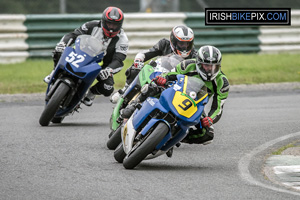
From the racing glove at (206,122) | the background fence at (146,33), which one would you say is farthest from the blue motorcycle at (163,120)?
the background fence at (146,33)

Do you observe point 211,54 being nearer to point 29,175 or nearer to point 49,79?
point 29,175

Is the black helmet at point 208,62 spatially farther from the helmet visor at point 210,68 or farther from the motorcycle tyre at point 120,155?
the motorcycle tyre at point 120,155

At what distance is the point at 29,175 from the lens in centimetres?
714

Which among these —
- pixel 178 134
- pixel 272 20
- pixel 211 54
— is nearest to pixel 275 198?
pixel 178 134

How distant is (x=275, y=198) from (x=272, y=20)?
1359 cm

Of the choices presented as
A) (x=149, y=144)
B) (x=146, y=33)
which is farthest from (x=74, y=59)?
(x=146, y=33)

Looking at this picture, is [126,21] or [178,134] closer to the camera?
[178,134]

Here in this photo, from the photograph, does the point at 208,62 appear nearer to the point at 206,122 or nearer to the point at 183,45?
the point at 206,122

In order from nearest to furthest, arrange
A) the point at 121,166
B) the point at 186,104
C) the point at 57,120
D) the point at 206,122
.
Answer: the point at 186,104
the point at 121,166
the point at 206,122
the point at 57,120

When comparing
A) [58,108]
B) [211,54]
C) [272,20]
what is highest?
[211,54]

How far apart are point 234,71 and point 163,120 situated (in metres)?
10.2

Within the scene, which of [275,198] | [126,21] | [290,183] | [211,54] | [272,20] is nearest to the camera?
[275,198]

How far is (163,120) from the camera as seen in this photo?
734 centimetres

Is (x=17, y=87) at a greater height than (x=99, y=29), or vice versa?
(x=99, y=29)
